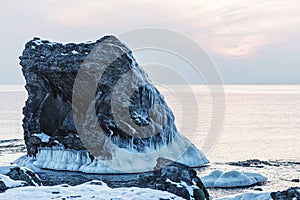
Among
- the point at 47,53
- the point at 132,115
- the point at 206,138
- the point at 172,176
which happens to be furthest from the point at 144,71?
the point at 172,176

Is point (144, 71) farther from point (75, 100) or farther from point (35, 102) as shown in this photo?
point (35, 102)

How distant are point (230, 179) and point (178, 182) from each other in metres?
22.8

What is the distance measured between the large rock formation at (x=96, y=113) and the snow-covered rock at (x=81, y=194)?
34393 mm

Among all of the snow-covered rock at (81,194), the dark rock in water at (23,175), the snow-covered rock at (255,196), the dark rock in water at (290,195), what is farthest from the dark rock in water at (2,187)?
the snow-covered rock at (255,196)

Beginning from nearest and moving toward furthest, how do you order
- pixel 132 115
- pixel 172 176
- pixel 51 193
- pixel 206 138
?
pixel 51 193
pixel 172 176
pixel 132 115
pixel 206 138

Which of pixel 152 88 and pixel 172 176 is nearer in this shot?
pixel 172 176

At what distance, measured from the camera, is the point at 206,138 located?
311 feet

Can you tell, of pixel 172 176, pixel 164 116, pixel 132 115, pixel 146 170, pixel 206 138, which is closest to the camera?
pixel 172 176

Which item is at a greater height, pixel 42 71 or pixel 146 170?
pixel 42 71

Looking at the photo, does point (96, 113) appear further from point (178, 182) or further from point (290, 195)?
point (290, 195)

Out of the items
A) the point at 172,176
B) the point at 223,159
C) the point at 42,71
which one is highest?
the point at 42,71

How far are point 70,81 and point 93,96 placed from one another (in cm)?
399

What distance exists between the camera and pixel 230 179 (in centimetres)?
4862

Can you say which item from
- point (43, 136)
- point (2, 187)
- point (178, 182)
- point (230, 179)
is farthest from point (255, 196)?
point (43, 136)
